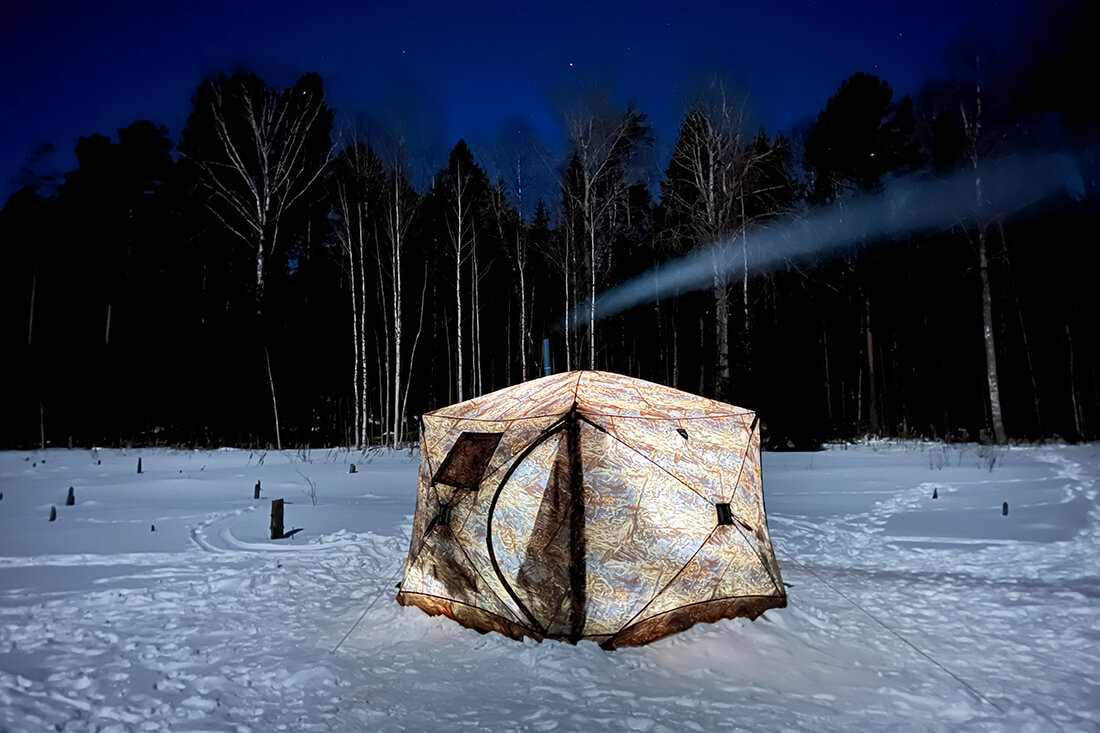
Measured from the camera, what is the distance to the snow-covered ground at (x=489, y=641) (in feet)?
12.4

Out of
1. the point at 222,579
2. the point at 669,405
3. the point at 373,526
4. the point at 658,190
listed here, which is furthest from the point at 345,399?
the point at 669,405

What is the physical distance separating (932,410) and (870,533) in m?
25.5

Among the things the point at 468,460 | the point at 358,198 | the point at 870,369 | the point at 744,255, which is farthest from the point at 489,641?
the point at 870,369

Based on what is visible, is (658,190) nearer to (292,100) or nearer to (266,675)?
(292,100)

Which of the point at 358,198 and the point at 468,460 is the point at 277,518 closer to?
the point at 468,460

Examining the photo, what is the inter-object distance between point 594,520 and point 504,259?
26.2 m

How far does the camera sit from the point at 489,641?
502 centimetres

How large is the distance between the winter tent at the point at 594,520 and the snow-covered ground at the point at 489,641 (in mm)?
228

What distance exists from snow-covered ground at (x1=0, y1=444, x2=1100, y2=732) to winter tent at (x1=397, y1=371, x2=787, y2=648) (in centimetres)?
23

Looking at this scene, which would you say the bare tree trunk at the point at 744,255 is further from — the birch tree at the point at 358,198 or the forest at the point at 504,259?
the birch tree at the point at 358,198

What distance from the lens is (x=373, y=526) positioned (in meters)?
9.47

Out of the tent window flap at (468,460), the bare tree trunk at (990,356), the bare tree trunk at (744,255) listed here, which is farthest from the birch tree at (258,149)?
the bare tree trunk at (990,356)

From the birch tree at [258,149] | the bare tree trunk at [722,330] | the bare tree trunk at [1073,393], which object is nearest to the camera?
the bare tree trunk at [722,330]

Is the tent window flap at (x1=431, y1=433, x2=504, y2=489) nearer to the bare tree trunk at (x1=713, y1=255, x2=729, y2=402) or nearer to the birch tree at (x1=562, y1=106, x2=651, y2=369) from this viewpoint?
the bare tree trunk at (x1=713, y1=255, x2=729, y2=402)
